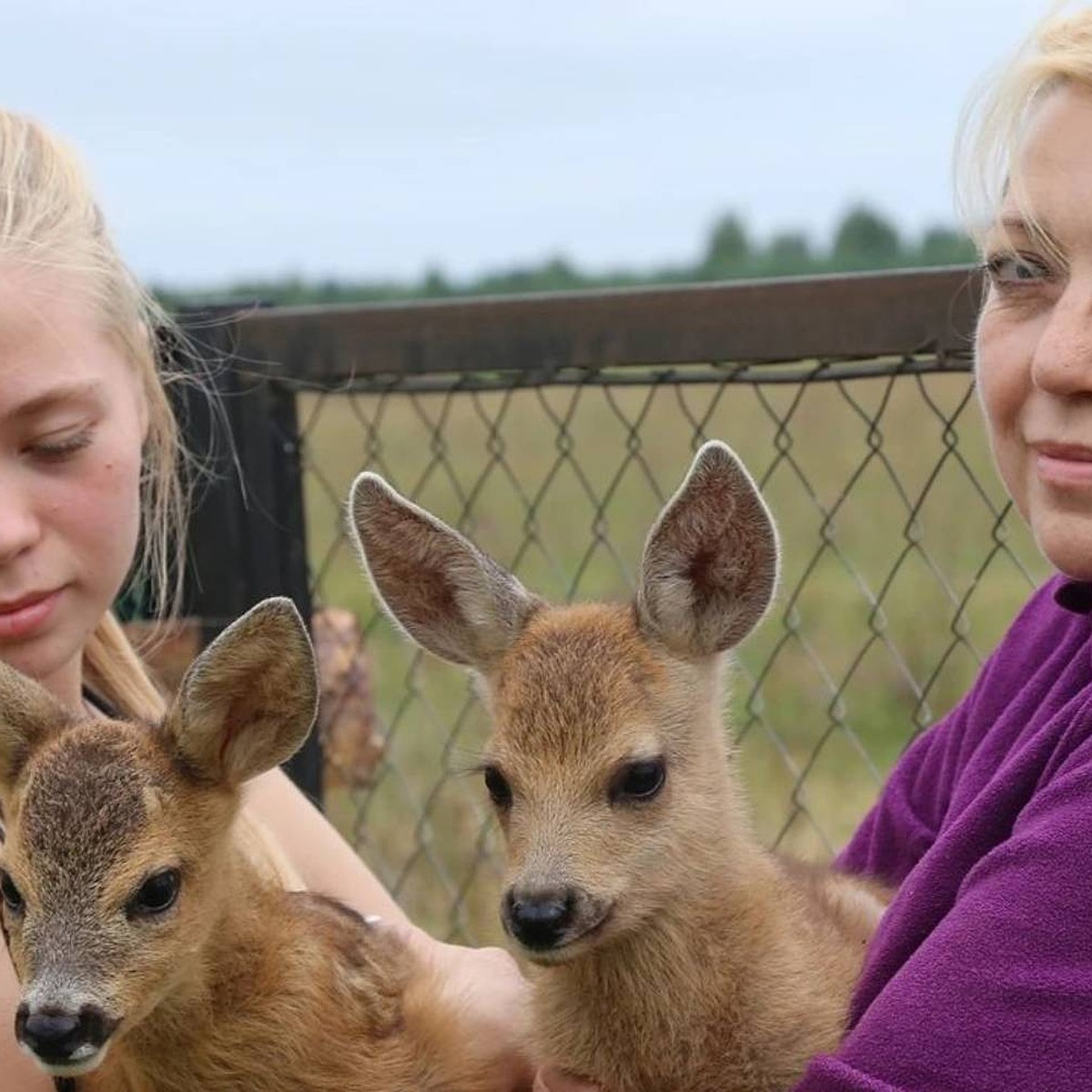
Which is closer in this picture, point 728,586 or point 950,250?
point 728,586

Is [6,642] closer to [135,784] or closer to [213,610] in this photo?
[135,784]

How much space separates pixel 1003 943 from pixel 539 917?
2.55ft

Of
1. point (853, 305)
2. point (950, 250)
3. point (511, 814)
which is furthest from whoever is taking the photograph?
point (950, 250)

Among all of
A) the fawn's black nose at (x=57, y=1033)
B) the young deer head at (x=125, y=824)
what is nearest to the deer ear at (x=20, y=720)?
the young deer head at (x=125, y=824)

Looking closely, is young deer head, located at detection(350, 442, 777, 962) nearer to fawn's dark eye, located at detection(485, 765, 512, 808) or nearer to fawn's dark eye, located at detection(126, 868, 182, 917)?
fawn's dark eye, located at detection(485, 765, 512, 808)

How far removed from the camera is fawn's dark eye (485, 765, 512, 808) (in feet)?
11.9

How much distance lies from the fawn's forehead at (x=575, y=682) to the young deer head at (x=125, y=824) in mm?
353

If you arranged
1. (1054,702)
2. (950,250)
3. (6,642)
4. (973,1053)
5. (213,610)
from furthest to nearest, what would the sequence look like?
(950,250) < (213,610) < (6,642) < (1054,702) < (973,1053)

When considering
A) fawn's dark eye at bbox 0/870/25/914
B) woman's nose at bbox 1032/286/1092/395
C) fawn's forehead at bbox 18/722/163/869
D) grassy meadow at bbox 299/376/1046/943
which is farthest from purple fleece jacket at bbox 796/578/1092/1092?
fawn's dark eye at bbox 0/870/25/914

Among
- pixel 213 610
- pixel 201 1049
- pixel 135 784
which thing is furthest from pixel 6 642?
pixel 213 610

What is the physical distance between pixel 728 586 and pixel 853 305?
718 mm

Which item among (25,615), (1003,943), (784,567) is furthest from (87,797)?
(784,567)

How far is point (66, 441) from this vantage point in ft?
12.6

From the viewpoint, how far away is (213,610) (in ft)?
18.1
